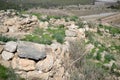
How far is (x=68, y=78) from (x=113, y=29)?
54.1ft

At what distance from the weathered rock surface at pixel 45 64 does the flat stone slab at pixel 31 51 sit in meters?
0.15

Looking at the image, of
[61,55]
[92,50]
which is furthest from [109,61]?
[61,55]

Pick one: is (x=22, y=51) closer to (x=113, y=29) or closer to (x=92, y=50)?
(x=92, y=50)

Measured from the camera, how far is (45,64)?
7.62 meters

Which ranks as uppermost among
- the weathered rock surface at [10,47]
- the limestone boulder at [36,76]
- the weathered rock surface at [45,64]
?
the weathered rock surface at [10,47]

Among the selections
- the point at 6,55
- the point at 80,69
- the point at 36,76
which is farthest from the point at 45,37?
the point at 36,76

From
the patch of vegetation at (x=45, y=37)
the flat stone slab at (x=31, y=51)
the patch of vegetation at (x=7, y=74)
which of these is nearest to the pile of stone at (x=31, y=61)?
the flat stone slab at (x=31, y=51)

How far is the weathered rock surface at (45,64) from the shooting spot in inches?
296

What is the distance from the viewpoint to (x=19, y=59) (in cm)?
751

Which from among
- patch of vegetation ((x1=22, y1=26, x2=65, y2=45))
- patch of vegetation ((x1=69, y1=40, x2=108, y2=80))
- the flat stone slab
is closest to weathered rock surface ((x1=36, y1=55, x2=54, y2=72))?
the flat stone slab

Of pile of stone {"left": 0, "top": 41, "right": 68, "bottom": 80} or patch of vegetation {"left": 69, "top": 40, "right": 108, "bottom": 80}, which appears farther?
patch of vegetation {"left": 69, "top": 40, "right": 108, "bottom": 80}

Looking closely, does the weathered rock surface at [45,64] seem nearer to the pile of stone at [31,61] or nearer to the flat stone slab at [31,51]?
the pile of stone at [31,61]

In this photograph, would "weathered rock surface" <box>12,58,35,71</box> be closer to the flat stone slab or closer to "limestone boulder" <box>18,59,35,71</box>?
"limestone boulder" <box>18,59,35,71</box>

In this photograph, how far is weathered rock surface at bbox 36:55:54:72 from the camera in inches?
296
